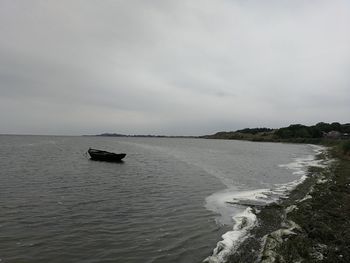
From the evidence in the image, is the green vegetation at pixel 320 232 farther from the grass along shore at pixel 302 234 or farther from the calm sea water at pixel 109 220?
the calm sea water at pixel 109 220

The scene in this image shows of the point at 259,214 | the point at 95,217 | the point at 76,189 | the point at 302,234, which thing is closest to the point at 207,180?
the point at 76,189

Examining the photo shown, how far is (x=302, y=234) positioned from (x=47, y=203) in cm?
1528

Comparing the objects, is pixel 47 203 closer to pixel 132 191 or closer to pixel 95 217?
pixel 95 217

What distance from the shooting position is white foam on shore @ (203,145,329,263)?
13.4 metres

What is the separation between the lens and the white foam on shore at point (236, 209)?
13.4 meters

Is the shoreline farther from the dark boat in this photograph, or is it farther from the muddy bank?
the dark boat

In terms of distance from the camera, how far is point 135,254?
43.0 ft

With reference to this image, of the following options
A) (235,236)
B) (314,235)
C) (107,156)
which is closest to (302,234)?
(314,235)

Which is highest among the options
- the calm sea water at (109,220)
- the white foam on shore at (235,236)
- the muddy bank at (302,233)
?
the muddy bank at (302,233)

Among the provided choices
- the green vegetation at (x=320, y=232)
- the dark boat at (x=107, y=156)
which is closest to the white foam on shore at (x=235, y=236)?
the green vegetation at (x=320, y=232)

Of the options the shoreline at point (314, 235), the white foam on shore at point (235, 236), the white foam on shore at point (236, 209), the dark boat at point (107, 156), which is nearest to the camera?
the shoreline at point (314, 235)

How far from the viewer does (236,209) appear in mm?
20938

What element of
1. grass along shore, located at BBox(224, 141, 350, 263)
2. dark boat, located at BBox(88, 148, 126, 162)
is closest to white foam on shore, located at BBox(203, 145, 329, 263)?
grass along shore, located at BBox(224, 141, 350, 263)

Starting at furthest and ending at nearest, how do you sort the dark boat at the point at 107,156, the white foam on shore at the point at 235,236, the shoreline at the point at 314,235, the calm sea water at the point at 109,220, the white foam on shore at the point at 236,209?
the dark boat at the point at 107,156, the white foam on shore at the point at 236,209, the calm sea water at the point at 109,220, the white foam on shore at the point at 235,236, the shoreline at the point at 314,235
